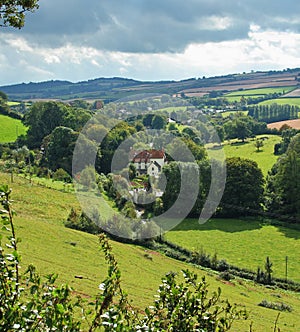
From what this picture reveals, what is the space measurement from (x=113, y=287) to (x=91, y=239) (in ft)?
102

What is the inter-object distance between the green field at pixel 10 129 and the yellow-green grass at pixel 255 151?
40.5 meters

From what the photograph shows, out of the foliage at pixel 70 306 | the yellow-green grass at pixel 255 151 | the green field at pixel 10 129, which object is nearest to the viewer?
the foliage at pixel 70 306

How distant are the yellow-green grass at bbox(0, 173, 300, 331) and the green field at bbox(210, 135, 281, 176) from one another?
4234 cm

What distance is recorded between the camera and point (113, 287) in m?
4.30

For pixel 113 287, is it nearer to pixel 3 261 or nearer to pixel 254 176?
pixel 3 261

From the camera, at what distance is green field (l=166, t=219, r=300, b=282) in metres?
39.4

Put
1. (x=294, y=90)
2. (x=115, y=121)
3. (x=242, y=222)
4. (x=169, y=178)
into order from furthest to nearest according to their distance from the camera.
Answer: (x=294, y=90), (x=115, y=121), (x=169, y=178), (x=242, y=222)

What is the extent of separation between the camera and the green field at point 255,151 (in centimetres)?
7850

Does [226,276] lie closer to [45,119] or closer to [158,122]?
[158,122]

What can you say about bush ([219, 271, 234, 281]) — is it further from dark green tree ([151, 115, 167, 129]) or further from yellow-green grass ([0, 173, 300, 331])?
dark green tree ([151, 115, 167, 129])

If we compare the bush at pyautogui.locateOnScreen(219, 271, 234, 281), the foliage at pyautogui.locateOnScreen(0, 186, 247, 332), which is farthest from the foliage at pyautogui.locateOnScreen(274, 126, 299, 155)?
the foliage at pyautogui.locateOnScreen(0, 186, 247, 332)

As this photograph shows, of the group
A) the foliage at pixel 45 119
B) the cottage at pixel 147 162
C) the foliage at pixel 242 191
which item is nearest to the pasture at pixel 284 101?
the foliage at pixel 45 119

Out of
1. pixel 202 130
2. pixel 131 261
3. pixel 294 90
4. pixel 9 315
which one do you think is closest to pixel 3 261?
pixel 9 315

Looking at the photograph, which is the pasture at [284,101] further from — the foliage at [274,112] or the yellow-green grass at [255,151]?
the yellow-green grass at [255,151]
